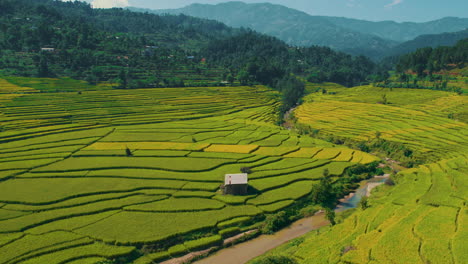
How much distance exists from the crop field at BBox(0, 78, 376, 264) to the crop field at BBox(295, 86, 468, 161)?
964 cm

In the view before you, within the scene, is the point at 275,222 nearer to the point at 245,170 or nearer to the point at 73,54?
the point at 245,170

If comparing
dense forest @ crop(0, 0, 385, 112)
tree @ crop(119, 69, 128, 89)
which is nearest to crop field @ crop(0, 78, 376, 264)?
tree @ crop(119, 69, 128, 89)

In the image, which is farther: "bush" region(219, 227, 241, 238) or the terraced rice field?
"bush" region(219, 227, 241, 238)

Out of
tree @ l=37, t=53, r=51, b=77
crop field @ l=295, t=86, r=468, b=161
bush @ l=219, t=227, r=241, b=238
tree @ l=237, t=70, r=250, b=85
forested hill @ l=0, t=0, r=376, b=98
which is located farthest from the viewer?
tree @ l=237, t=70, r=250, b=85

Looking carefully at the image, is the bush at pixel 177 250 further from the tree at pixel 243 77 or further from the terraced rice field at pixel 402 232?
the tree at pixel 243 77

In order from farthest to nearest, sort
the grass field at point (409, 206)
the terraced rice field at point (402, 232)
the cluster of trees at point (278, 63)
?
the cluster of trees at point (278, 63)
the grass field at point (409, 206)
the terraced rice field at point (402, 232)

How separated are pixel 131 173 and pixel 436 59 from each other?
343ft

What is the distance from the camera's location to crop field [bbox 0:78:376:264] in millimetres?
24094

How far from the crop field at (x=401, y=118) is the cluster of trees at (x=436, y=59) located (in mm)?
18391

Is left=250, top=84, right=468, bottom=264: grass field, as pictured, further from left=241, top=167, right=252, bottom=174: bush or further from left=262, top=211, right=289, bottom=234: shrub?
left=241, top=167, right=252, bottom=174: bush

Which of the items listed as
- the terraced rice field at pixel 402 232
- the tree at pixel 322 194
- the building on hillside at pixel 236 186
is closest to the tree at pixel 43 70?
the building on hillside at pixel 236 186

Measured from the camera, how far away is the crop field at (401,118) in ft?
159

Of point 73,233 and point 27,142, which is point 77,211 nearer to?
point 73,233

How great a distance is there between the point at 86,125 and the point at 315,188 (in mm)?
37936
